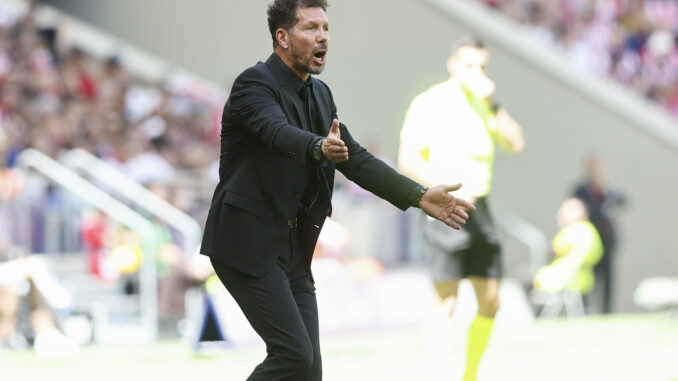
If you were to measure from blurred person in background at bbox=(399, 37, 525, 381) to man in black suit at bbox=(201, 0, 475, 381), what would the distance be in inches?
86.5

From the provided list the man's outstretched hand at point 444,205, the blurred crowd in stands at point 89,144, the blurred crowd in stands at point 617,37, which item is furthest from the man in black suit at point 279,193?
the blurred crowd in stands at point 617,37

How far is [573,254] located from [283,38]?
11.1 metres

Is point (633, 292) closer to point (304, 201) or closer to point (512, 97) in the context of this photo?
point (512, 97)

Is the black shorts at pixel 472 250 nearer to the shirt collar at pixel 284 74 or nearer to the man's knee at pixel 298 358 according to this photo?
the shirt collar at pixel 284 74

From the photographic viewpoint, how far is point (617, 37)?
20.9 m

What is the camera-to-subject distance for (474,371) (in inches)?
289

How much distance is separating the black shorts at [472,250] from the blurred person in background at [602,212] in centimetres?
857

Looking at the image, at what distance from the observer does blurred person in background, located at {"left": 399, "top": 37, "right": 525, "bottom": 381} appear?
24.6 ft

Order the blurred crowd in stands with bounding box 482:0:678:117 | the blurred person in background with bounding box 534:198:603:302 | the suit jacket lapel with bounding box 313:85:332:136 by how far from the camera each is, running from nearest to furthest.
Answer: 1. the suit jacket lapel with bounding box 313:85:332:136
2. the blurred person in background with bounding box 534:198:603:302
3. the blurred crowd in stands with bounding box 482:0:678:117

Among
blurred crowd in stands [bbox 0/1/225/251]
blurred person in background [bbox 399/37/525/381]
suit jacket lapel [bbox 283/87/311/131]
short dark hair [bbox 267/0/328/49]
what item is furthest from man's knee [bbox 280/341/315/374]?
blurred crowd in stands [bbox 0/1/225/251]

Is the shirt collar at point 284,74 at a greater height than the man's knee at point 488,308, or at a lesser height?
greater

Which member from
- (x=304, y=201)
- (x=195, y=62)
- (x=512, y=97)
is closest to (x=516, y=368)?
(x=304, y=201)

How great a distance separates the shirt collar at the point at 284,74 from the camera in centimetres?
522

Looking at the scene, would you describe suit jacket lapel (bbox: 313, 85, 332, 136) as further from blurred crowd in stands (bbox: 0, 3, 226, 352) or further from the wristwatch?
blurred crowd in stands (bbox: 0, 3, 226, 352)
